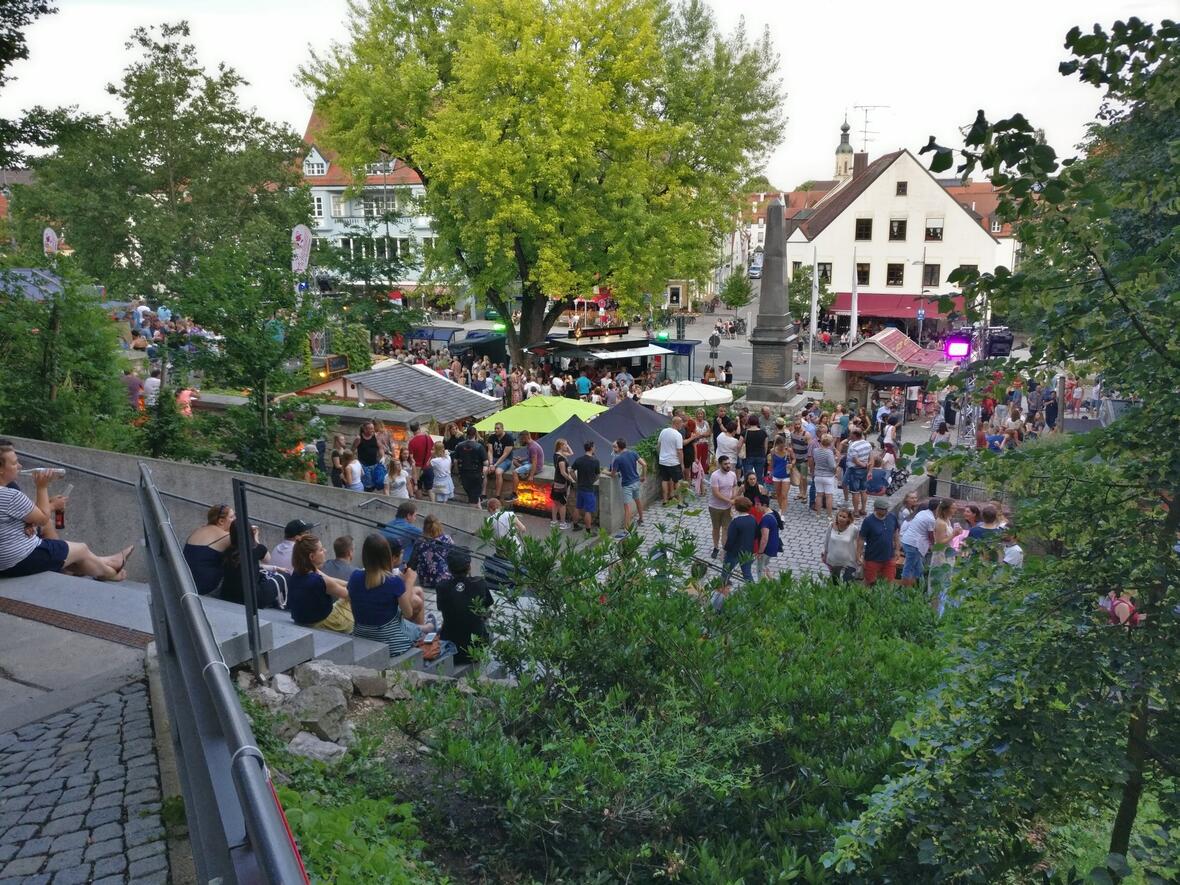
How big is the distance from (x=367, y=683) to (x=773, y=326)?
21924mm

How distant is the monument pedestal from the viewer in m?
26.7

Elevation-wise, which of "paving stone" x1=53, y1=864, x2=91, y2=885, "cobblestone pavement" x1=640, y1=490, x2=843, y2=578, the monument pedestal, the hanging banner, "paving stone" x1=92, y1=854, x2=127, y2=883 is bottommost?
"cobblestone pavement" x1=640, y1=490, x2=843, y2=578

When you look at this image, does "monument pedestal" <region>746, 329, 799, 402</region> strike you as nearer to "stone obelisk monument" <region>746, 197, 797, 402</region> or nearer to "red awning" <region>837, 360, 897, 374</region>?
"stone obelisk monument" <region>746, 197, 797, 402</region>

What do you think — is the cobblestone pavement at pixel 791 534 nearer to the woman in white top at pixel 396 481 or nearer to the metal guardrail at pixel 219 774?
the woman in white top at pixel 396 481

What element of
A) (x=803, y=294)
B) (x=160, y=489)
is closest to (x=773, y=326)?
(x=160, y=489)

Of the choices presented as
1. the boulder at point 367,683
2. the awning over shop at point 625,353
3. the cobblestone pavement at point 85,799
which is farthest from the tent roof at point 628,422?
the awning over shop at point 625,353

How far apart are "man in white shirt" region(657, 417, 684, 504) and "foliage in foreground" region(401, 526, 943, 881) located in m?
9.37

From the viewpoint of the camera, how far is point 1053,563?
150 inches

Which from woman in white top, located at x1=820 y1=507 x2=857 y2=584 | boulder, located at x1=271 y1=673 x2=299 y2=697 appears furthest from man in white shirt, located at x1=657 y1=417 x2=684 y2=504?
boulder, located at x1=271 y1=673 x2=299 y2=697

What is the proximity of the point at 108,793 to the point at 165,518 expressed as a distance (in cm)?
138

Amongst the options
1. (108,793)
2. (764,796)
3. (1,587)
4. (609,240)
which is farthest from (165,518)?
(609,240)

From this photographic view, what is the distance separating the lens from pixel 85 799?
4.28m

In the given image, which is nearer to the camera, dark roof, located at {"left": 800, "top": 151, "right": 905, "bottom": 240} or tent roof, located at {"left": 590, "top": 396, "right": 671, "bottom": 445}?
tent roof, located at {"left": 590, "top": 396, "right": 671, "bottom": 445}

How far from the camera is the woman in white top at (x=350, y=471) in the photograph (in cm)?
1425
